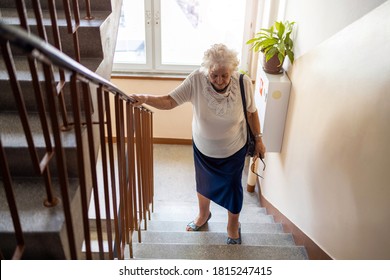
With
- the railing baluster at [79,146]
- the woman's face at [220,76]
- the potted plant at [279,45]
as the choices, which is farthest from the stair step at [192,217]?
the railing baluster at [79,146]

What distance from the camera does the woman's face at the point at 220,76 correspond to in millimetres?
2068

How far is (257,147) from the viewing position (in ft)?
8.17

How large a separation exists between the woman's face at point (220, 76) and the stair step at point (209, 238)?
1.16 m

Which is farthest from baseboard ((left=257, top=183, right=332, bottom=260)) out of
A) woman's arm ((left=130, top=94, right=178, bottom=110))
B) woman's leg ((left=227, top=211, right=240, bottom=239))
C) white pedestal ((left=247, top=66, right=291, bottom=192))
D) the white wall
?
woman's arm ((left=130, top=94, right=178, bottom=110))

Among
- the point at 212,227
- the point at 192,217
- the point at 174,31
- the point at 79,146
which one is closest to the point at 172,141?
the point at 174,31

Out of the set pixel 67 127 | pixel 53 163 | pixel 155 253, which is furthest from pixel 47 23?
pixel 155 253

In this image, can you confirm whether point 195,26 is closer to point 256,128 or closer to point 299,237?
point 256,128

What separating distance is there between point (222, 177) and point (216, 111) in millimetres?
518

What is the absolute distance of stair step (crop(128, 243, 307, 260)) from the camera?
2.32 m

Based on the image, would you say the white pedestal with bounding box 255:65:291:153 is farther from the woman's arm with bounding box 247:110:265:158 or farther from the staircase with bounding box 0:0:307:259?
the staircase with bounding box 0:0:307:259

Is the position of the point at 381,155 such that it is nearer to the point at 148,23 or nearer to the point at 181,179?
the point at 181,179

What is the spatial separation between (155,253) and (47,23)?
1.51 meters

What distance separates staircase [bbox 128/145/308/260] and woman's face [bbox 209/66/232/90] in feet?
3.58

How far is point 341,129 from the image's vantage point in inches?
78.1
